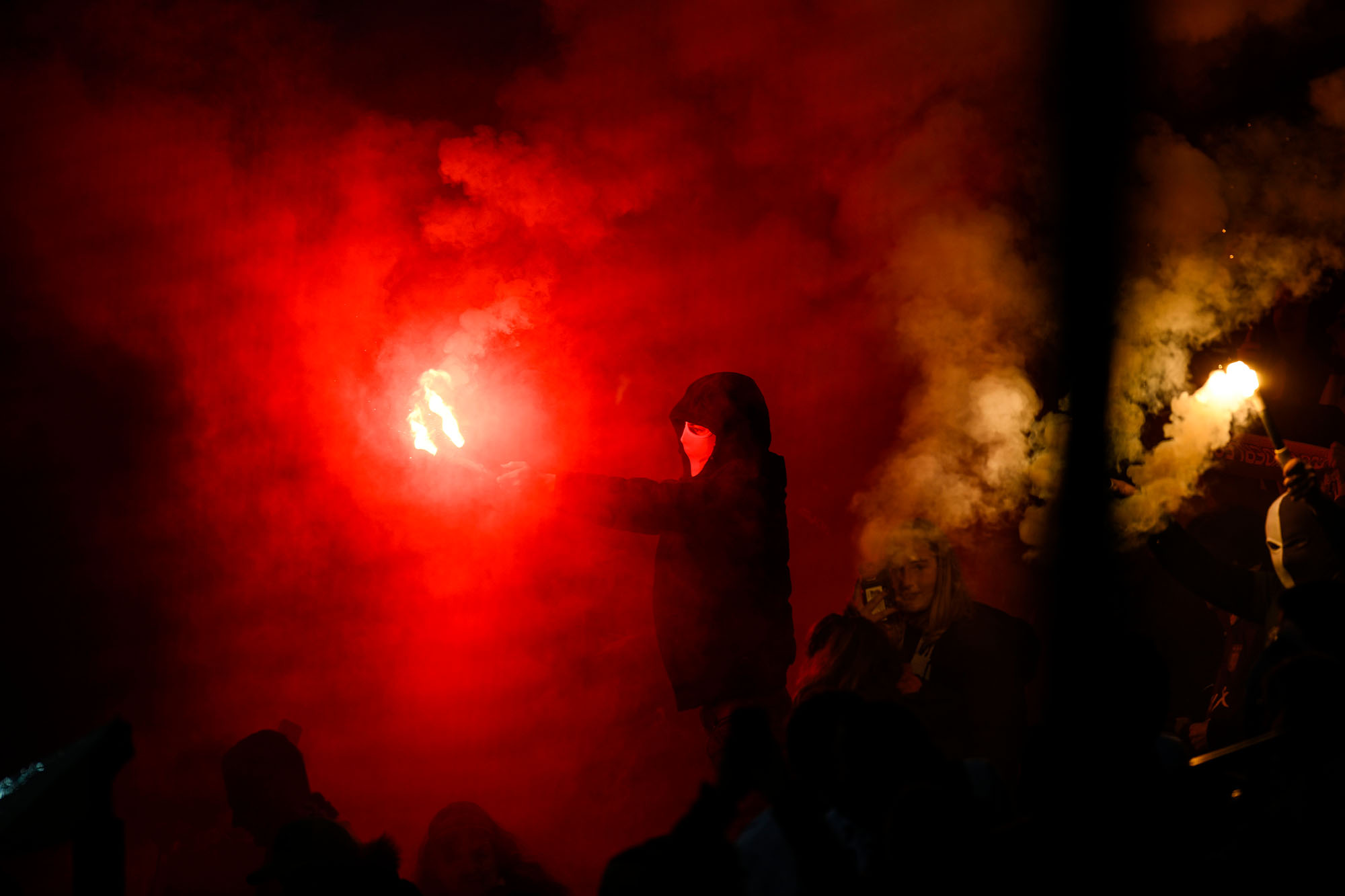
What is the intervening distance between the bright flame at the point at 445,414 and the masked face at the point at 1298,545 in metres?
3.66

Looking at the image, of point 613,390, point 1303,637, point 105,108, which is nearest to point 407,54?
point 105,108

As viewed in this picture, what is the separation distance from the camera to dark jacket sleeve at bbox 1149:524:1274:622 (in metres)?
4.30

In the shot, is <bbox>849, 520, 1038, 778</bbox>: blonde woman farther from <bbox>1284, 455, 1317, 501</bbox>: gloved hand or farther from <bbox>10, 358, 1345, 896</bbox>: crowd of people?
<bbox>1284, 455, 1317, 501</bbox>: gloved hand

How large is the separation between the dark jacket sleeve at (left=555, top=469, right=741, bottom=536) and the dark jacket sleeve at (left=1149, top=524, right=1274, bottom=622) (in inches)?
79.7

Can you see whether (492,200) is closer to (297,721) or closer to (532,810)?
(297,721)

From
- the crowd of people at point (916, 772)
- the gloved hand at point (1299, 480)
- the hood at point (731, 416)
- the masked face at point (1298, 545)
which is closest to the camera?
the crowd of people at point (916, 772)

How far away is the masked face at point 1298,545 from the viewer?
13.1 feet

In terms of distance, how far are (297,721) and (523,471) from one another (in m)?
3.29

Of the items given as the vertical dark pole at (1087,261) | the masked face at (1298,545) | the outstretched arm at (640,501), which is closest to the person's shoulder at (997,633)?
the masked face at (1298,545)

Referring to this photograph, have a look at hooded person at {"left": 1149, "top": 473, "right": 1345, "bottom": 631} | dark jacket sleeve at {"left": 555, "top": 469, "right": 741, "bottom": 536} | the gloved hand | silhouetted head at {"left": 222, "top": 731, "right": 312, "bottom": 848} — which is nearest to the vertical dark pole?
hooded person at {"left": 1149, "top": 473, "right": 1345, "bottom": 631}

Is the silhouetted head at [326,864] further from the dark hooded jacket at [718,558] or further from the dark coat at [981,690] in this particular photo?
the dark coat at [981,690]

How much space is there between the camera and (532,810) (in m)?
6.54

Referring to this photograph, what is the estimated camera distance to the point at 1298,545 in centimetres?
406

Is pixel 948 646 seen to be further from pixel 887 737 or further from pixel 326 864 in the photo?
pixel 326 864
